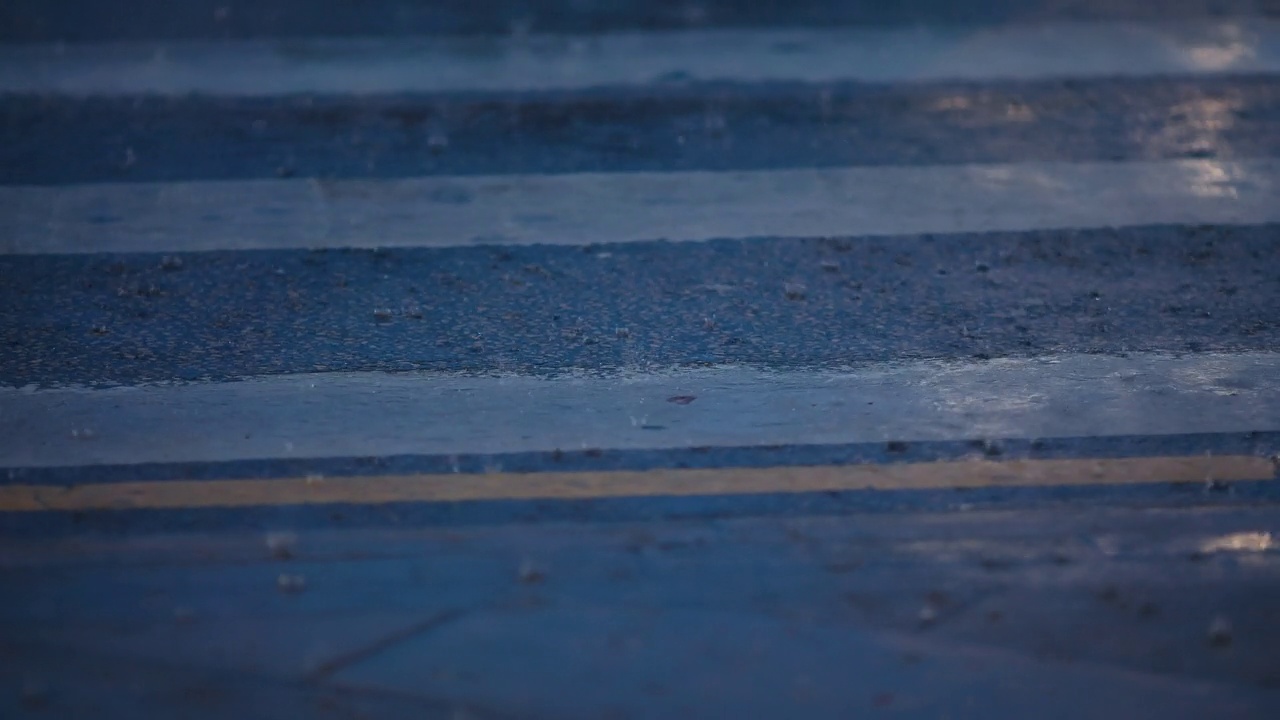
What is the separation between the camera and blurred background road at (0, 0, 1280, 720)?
295 cm

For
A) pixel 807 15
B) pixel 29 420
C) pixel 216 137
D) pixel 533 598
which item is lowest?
pixel 533 598

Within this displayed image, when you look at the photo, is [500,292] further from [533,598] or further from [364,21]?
[364,21]

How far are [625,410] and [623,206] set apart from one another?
1.74m

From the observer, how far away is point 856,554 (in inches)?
130

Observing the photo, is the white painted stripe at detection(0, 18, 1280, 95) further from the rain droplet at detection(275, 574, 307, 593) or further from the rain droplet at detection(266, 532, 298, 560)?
the rain droplet at detection(275, 574, 307, 593)

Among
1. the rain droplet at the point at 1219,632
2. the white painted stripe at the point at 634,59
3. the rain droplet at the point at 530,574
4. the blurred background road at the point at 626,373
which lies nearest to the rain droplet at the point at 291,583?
the blurred background road at the point at 626,373

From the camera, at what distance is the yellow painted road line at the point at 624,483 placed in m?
3.51

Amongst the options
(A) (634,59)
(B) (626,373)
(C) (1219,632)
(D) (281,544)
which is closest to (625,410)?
(B) (626,373)

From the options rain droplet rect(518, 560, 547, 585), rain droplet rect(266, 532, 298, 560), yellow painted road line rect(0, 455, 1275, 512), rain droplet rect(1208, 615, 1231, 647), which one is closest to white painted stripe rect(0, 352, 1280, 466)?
yellow painted road line rect(0, 455, 1275, 512)

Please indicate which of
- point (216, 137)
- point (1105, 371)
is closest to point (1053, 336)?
point (1105, 371)

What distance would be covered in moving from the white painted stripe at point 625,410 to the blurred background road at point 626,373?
0.02 m

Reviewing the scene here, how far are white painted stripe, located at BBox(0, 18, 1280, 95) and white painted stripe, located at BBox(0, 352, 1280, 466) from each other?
310 cm

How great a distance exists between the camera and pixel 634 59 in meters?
7.38

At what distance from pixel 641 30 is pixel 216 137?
8.48 feet
